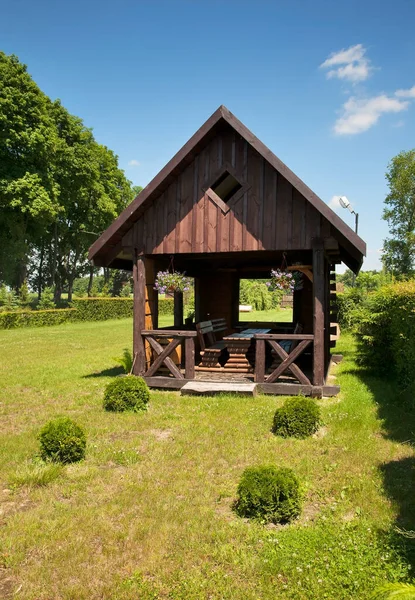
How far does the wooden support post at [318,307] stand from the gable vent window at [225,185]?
2.78 meters

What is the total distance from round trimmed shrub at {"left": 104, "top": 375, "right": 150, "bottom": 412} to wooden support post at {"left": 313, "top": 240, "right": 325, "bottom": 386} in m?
3.72

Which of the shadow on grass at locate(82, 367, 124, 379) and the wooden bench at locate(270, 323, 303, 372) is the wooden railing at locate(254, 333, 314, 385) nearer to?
the wooden bench at locate(270, 323, 303, 372)

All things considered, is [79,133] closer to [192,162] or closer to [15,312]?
[15,312]

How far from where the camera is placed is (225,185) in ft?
38.7

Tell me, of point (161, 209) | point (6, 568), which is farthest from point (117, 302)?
point (6, 568)

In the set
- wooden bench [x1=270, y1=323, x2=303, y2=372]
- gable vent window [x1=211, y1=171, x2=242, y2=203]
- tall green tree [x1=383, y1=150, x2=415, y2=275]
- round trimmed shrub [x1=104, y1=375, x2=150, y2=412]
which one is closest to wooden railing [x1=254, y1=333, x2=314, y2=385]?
wooden bench [x1=270, y1=323, x2=303, y2=372]

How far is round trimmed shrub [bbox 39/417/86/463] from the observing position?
20.0 feet

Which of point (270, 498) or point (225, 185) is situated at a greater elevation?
point (225, 185)

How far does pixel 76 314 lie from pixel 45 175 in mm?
10365

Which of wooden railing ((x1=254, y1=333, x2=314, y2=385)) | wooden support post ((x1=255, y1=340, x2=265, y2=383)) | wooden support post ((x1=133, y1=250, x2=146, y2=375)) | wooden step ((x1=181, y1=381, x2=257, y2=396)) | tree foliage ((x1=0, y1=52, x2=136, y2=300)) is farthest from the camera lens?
tree foliage ((x1=0, y1=52, x2=136, y2=300))

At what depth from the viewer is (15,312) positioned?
29188 mm

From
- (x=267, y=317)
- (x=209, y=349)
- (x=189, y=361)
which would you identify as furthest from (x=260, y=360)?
(x=267, y=317)

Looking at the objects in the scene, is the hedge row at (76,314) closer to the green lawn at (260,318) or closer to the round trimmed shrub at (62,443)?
the green lawn at (260,318)

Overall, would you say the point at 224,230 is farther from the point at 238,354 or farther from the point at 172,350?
the point at 238,354
